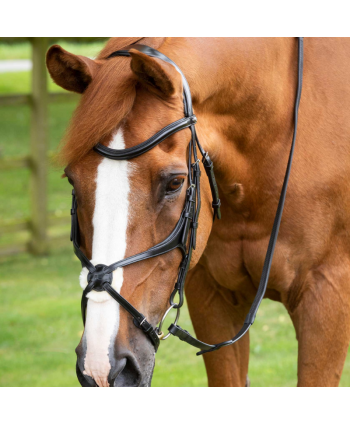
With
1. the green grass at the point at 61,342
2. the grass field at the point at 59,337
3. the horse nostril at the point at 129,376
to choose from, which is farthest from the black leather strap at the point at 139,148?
the green grass at the point at 61,342

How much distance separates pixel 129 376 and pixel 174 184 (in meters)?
0.66

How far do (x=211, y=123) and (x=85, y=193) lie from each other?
0.66 metres

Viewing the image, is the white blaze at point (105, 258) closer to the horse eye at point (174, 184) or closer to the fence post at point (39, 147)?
the horse eye at point (174, 184)

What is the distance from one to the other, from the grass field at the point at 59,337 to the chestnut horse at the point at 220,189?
4.05ft

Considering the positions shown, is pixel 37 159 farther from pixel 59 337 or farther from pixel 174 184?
pixel 174 184

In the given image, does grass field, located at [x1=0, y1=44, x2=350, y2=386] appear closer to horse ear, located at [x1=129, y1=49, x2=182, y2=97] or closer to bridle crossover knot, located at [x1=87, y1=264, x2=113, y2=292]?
horse ear, located at [x1=129, y1=49, x2=182, y2=97]

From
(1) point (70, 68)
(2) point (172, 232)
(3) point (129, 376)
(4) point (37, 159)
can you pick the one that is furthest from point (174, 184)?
(4) point (37, 159)

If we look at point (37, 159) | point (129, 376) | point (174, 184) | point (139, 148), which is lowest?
point (129, 376)

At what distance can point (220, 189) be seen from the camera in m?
2.44

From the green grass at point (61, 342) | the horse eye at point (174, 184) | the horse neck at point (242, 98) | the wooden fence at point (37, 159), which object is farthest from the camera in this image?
the wooden fence at point (37, 159)

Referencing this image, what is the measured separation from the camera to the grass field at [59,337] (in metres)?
4.43

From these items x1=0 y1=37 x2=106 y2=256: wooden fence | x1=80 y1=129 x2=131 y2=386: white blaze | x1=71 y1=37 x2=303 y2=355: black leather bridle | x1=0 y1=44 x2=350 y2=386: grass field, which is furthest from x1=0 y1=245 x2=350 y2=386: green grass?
Answer: x1=80 y1=129 x2=131 y2=386: white blaze

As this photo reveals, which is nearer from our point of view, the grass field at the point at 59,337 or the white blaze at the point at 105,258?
the white blaze at the point at 105,258
